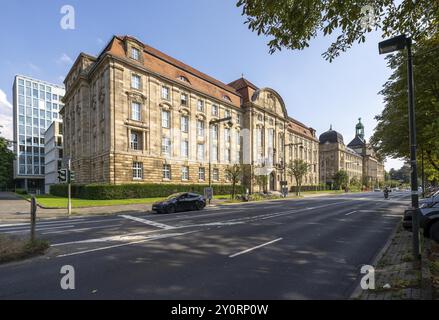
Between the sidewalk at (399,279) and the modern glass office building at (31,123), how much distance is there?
88201 millimetres

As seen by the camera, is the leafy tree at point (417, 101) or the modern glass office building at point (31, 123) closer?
the leafy tree at point (417, 101)

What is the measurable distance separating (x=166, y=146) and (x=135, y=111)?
610cm

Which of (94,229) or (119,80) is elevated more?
(119,80)

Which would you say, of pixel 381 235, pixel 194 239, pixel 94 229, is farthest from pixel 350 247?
pixel 94 229

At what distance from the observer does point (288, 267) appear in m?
5.86

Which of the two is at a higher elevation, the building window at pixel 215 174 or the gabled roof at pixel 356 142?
the gabled roof at pixel 356 142

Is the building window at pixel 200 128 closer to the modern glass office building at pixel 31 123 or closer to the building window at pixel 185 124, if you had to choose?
the building window at pixel 185 124

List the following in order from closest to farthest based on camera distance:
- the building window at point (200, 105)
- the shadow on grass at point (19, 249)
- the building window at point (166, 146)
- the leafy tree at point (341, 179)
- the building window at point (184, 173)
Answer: the shadow on grass at point (19, 249) → the building window at point (166, 146) → the building window at point (184, 173) → the building window at point (200, 105) → the leafy tree at point (341, 179)

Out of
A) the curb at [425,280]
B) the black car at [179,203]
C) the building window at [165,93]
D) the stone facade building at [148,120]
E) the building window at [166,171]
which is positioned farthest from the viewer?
the building window at [165,93]

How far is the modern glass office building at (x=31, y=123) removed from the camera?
249ft

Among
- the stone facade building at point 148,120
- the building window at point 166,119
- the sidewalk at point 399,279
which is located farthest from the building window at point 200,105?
the sidewalk at point 399,279

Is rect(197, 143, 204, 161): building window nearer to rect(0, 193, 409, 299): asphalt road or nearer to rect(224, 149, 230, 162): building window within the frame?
rect(224, 149, 230, 162): building window

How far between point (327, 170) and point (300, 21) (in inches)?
3814
